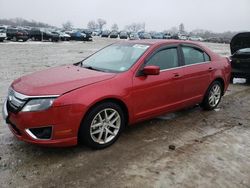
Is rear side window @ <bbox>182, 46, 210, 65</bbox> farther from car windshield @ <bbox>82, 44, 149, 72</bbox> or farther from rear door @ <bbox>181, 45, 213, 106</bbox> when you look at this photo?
car windshield @ <bbox>82, 44, 149, 72</bbox>

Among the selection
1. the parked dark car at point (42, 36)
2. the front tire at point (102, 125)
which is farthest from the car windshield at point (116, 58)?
the parked dark car at point (42, 36)

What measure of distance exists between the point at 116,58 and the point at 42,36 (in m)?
37.9

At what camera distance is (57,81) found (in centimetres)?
426

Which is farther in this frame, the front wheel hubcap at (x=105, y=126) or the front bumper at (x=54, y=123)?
the front wheel hubcap at (x=105, y=126)

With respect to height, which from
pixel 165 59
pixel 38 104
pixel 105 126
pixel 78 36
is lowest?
pixel 78 36

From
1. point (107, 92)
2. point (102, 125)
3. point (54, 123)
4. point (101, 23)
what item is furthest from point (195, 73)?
point (101, 23)

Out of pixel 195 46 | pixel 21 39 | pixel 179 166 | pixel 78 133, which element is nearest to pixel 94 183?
pixel 78 133

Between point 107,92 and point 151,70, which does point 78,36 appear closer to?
point 151,70

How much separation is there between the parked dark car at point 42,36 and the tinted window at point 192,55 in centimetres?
3699

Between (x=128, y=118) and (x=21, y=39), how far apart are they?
112 feet

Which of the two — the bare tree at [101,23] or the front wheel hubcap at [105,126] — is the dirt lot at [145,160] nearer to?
the front wheel hubcap at [105,126]

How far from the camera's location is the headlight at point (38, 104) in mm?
3859

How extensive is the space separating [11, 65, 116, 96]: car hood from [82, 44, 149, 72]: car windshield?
319mm

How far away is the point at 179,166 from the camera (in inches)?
157
